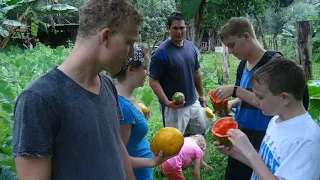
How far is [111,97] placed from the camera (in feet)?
5.49

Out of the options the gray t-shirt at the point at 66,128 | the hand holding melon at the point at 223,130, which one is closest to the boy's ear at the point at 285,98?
the hand holding melon at the point at 223,130

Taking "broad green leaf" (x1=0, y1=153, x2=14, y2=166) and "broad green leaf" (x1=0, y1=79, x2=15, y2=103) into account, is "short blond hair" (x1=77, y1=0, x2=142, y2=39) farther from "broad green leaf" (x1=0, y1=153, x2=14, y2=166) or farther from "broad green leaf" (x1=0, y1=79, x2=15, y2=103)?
"broad green leaf" (x1=0, y1=79, x2=15, y2=103)

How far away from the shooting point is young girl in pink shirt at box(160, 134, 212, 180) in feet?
13.0

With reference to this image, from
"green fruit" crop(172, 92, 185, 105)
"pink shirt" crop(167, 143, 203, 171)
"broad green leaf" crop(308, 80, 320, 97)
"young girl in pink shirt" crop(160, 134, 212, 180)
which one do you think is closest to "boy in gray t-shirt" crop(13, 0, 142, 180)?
"broad green leaf" crop(308, 80, 320, 97)

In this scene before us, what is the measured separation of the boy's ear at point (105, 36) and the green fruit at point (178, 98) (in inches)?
114

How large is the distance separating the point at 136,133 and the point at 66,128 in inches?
Result: 40.3

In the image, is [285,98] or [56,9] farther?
[56,9]

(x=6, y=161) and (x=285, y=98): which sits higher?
(x=285, y=98)

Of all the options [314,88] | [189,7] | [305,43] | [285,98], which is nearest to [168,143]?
[285,98]

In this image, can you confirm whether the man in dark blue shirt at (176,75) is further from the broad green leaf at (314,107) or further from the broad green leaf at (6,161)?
the broad green leaf at (6,161)

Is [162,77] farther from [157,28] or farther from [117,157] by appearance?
[157,28]

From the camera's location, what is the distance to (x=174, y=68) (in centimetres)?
446

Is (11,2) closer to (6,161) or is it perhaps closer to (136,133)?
(6,161)

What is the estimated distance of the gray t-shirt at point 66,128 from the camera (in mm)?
1276
